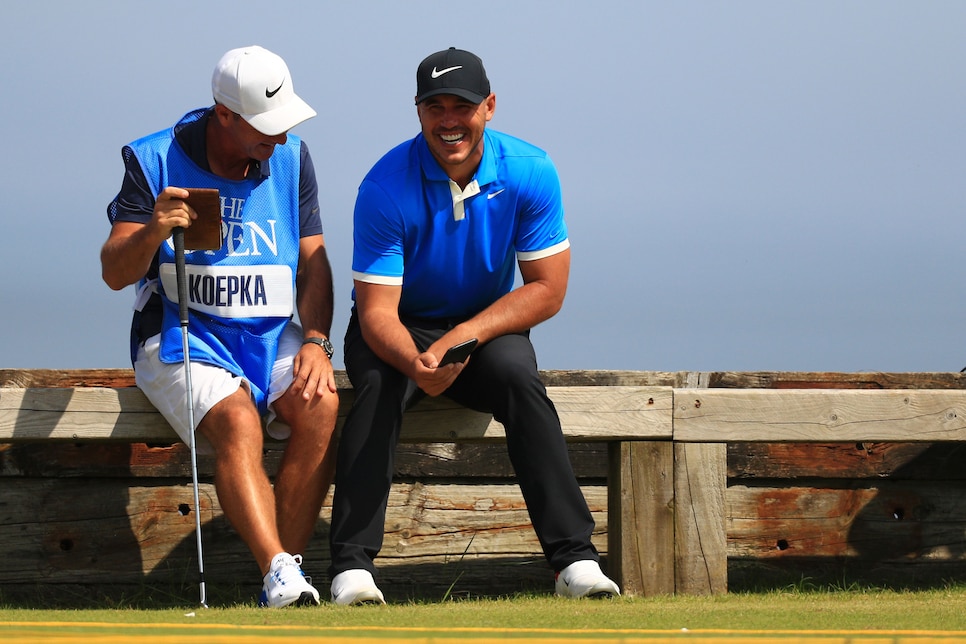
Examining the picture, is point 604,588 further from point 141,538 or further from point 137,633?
point 141,538

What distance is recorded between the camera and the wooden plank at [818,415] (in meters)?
4.27

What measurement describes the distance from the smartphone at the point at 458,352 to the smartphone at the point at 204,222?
84 centimetres

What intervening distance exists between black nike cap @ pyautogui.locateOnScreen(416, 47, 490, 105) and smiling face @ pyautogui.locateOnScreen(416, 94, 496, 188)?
0.03 metres

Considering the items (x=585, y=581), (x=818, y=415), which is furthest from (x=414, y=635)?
(x=818, y=415)

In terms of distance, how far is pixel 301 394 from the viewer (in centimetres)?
389

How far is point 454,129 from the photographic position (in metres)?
3.98

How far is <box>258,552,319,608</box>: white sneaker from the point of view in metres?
3.49

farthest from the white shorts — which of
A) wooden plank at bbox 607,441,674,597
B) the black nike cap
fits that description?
wooden plank at bbox 607,441,674,597

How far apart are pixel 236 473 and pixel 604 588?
118cm

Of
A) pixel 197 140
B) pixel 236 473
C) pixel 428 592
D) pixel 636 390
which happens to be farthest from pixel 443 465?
pixel 197 140

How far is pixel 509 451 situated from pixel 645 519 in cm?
69

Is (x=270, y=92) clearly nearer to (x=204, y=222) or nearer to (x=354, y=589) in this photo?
(x=204, y=222)

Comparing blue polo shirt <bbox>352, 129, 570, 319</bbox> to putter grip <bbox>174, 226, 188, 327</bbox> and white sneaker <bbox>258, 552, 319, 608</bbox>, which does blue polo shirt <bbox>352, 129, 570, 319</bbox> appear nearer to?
putter grip <bbox>174, 226, 188, 327</bbox>

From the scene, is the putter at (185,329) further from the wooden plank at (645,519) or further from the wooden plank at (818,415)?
the wooden plank at (818,415)
